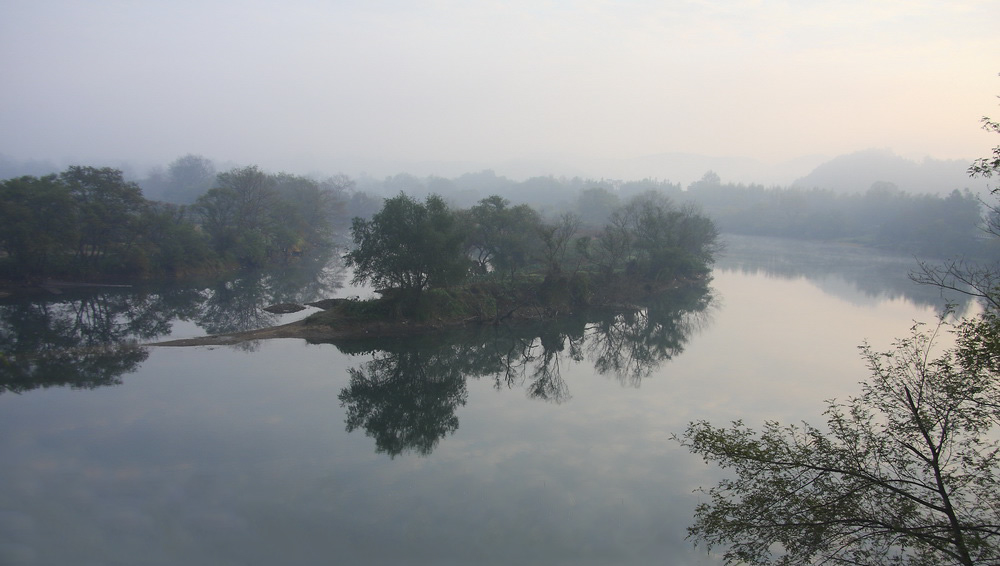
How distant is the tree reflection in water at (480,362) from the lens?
17.5 metres

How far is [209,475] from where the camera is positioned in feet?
42.9

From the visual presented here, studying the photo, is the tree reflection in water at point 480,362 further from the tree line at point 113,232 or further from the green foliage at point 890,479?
the tree line at point 113,232

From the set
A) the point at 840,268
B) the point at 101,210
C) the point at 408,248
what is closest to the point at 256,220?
the point at 101,210

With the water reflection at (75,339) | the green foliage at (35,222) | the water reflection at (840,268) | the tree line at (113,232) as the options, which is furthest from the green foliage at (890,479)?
the tree line at (113,232)

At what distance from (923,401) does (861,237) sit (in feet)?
292

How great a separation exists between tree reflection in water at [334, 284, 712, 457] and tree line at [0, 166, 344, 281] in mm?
21548

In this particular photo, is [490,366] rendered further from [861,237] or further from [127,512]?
[861,237]

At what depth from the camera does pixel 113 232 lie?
38.6m

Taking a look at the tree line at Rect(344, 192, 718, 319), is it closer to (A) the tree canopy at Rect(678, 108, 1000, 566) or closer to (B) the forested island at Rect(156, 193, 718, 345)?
(B) the forested island at Rect(156, 193, 718, 345)

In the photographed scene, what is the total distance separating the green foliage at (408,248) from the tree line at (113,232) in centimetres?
1956

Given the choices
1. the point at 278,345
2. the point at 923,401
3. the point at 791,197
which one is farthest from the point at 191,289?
the point at 791,197

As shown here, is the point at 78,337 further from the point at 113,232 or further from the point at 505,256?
the point at 505,256

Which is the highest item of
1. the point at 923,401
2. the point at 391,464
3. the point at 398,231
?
the point at 398,231

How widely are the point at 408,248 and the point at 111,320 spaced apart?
48.9ft
